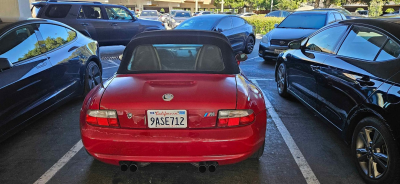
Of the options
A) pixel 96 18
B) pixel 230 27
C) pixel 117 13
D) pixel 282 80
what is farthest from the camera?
pixel 117 13

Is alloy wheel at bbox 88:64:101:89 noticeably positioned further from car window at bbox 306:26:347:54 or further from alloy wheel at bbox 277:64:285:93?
car window at bbox 306:26:347:54

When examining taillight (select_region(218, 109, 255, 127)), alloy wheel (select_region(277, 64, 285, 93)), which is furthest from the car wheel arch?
alloy wheel (select_region(277, 64, 285, 93))

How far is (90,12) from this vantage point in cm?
1041

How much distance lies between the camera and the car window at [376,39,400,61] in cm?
285

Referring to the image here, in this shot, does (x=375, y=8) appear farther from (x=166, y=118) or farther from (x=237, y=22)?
(x=166, y=118)

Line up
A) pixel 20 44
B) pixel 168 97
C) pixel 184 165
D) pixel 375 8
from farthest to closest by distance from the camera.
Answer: pixel 375 8, pixel 20 44, pixel 184 165, pixel 168 97

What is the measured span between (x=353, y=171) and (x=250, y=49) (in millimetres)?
8961

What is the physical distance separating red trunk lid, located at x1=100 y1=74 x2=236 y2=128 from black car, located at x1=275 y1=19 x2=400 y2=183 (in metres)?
1.27

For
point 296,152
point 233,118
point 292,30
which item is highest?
point 292,30

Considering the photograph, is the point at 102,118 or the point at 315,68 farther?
the point at 315,68

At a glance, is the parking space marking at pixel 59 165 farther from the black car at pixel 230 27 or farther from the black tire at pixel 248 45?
the black tire at pixel 248 45

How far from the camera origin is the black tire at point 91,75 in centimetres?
543

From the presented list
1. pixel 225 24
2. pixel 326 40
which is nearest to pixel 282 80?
pixel 326 40

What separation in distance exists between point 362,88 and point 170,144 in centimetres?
194
